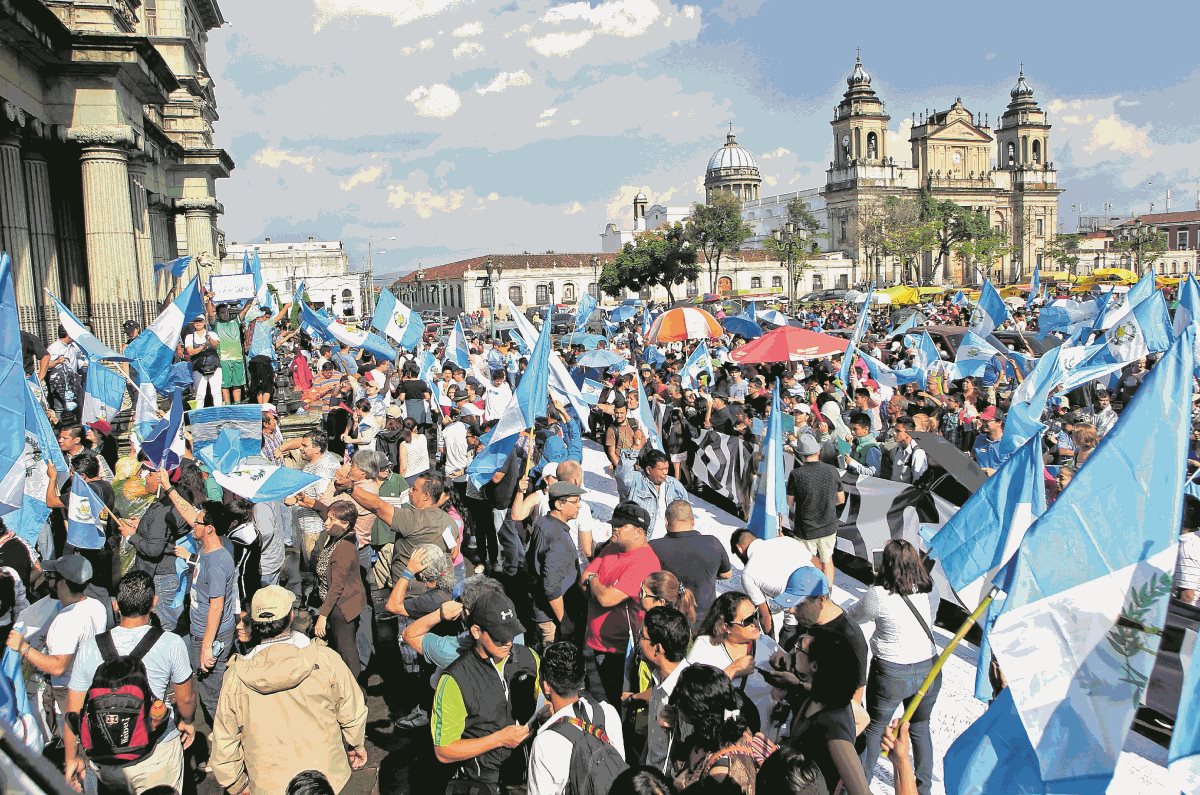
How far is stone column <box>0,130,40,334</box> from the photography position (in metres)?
15.1

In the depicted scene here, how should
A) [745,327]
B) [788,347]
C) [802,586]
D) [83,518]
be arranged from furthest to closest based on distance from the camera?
1. [745,327]
2. [788,347]
3. [83,518]
4. [802,586]

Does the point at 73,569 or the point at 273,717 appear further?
the point at 73,569

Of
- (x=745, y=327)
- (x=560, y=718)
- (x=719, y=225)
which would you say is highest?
(x=719, y=225)

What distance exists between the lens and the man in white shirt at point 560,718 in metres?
3.51

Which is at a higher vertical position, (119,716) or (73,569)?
(73,569)

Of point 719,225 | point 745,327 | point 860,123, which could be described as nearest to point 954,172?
point 860,123

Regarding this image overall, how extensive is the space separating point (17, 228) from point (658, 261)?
62.1 m

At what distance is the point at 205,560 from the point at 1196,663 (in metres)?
4.75

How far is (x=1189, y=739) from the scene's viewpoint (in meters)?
2.79

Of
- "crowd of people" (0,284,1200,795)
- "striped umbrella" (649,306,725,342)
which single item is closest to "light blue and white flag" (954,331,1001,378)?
"crowd of people" (0,284,1200,795)

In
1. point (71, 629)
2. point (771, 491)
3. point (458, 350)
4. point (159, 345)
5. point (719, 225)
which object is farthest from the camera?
point (719, 225)

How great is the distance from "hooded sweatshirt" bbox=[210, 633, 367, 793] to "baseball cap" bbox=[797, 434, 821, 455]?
5.09 m

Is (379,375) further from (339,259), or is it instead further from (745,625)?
(339,259)

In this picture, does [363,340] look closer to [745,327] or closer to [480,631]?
[745,327]
